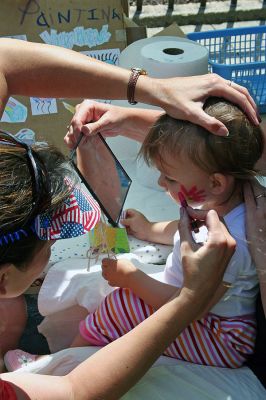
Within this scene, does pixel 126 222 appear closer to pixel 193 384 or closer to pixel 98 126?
pixel 98 126

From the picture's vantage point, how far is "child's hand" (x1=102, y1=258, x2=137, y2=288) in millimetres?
1390

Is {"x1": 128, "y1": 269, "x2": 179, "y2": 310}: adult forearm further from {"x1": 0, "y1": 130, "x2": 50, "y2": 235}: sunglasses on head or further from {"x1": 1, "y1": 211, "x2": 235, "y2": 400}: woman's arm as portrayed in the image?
{"x1": 0, "y1": 130, "x2": 50, "y2": 235}: sunglasses on head

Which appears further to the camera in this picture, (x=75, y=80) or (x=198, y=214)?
(x=75, y=80)

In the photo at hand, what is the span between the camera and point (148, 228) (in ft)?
5.64

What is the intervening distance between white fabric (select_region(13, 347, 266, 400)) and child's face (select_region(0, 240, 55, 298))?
0.41m

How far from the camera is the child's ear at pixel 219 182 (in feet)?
4.18

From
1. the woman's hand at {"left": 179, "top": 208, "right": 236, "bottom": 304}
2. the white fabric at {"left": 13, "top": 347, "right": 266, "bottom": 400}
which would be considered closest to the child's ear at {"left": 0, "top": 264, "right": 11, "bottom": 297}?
the woman's hand at {"left": 179, "top": 208, "right": 236, "bottom": 304}

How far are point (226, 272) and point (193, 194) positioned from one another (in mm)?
207

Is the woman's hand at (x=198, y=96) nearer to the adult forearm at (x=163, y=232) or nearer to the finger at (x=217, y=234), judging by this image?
the finger at (x=217, y=234)

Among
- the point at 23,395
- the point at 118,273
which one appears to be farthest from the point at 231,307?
the point at 23,395

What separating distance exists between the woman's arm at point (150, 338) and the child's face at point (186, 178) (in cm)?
28

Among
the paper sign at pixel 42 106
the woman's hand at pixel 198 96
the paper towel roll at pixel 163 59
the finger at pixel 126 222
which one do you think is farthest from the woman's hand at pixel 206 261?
the paper sign at pixel 42 106

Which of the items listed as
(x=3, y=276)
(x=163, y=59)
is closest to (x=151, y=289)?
(x=3, y=276)

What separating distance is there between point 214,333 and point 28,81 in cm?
78
